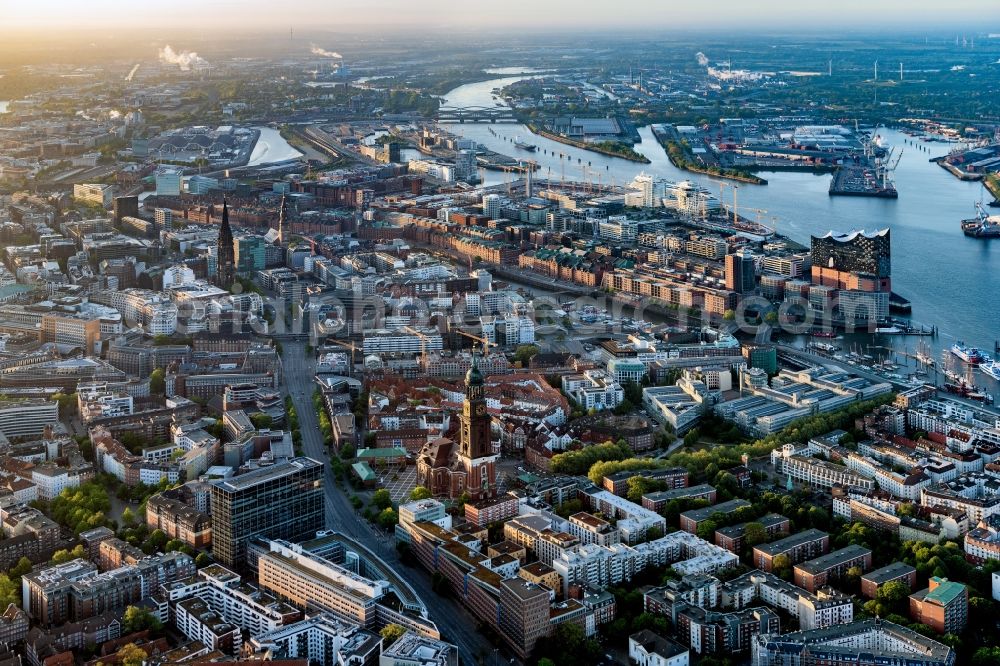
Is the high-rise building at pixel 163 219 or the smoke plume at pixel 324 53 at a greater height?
the smoke plume at pixel 324 53

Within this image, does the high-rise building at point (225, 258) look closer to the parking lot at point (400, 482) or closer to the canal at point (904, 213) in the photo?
the parking lot at point (400, 482)

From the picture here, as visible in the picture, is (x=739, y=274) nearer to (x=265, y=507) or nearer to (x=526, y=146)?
(x=265, y=507)

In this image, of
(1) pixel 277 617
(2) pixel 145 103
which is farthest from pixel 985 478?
(2) pixel 145 103

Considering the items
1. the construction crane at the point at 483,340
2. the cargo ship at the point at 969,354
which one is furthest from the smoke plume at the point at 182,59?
the cargo ship at the point at 969,354

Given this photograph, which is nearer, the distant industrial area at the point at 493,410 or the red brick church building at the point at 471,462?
the distant industrial area at the point at 493,410

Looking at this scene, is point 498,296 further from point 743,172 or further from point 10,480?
point 743,172

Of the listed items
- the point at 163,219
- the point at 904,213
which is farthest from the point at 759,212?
the point at 163,219

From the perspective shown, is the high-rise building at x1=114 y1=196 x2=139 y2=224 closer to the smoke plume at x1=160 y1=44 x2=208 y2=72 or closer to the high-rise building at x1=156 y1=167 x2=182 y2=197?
the high-rise building at x1=156 y1=167 x2=182 y2=197
